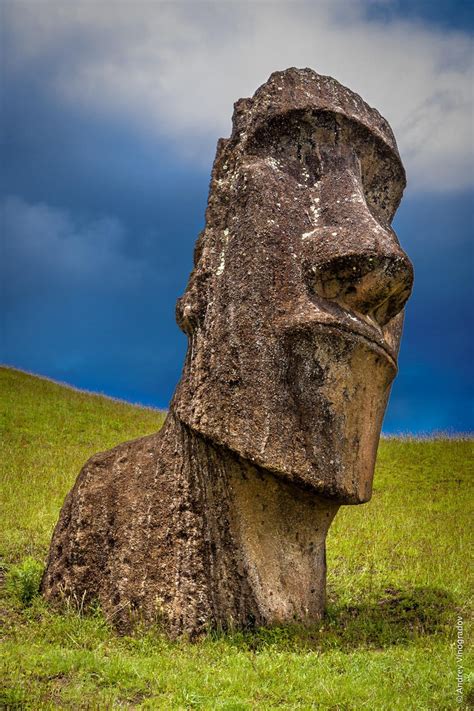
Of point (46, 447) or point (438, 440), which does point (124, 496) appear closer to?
point (46, 447)

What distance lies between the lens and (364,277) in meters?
8.70

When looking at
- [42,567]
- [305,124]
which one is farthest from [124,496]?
[305,124]

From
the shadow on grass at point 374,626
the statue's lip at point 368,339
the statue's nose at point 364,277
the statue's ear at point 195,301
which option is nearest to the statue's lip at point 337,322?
the statue's lip at point 368,339

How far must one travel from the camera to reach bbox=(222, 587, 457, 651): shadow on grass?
8.44m

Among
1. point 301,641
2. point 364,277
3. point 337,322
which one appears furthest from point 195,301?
point 301,641

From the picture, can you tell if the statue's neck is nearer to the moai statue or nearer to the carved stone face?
the moai statue

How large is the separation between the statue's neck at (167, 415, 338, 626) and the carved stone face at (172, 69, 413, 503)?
0.38 m

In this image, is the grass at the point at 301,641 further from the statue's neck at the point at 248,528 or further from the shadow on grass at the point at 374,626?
the statue's neck at the point at 248,528

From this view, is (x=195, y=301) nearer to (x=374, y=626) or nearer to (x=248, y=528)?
(x=248, y=528)

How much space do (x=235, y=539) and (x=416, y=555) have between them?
194 inches

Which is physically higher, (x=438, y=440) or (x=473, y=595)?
(x=438, y=440)

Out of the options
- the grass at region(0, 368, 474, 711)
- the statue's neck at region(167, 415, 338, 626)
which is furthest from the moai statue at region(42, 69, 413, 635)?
the grass at region(0, 368, 474, 711)

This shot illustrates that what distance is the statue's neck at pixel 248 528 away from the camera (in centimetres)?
868

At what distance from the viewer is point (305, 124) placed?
9.45 metres
